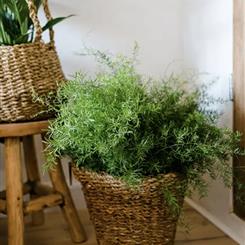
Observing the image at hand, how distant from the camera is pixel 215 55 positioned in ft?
4.77

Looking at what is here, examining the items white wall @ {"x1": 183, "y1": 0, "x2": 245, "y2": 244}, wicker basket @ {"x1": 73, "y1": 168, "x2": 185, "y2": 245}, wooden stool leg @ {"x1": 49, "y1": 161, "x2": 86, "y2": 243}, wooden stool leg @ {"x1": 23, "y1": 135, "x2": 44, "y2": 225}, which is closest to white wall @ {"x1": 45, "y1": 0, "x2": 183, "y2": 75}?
white wall @ {"x1": 183, "y1": 0, "x2": 245, "y2": 244}

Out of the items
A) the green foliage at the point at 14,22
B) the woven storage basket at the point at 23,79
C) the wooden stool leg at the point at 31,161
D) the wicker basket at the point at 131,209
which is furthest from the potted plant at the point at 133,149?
the wooden stool leg at the point at 31,161

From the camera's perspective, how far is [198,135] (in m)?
1.11

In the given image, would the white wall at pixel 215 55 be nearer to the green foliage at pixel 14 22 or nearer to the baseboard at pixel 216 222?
the baseboard at pixel 216 222

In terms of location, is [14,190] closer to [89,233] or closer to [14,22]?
[89,233]

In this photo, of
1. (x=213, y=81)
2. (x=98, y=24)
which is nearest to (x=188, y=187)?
(x=213, y=81)

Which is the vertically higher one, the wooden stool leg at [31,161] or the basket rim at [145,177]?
the basket rim at [145,177]

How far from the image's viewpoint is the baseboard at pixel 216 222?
1.38m

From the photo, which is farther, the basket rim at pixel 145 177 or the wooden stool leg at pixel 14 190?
the wooden stool leg at pixel 14 190

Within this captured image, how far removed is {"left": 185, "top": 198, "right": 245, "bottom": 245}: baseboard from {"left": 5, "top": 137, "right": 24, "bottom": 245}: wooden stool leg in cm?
65

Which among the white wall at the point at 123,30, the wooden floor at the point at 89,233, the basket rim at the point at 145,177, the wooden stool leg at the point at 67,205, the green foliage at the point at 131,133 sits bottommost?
the wooden floor at the point at 89,233

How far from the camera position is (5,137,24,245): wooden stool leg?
1227mm

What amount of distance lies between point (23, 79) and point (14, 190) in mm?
310

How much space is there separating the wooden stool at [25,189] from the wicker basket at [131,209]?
193mm
